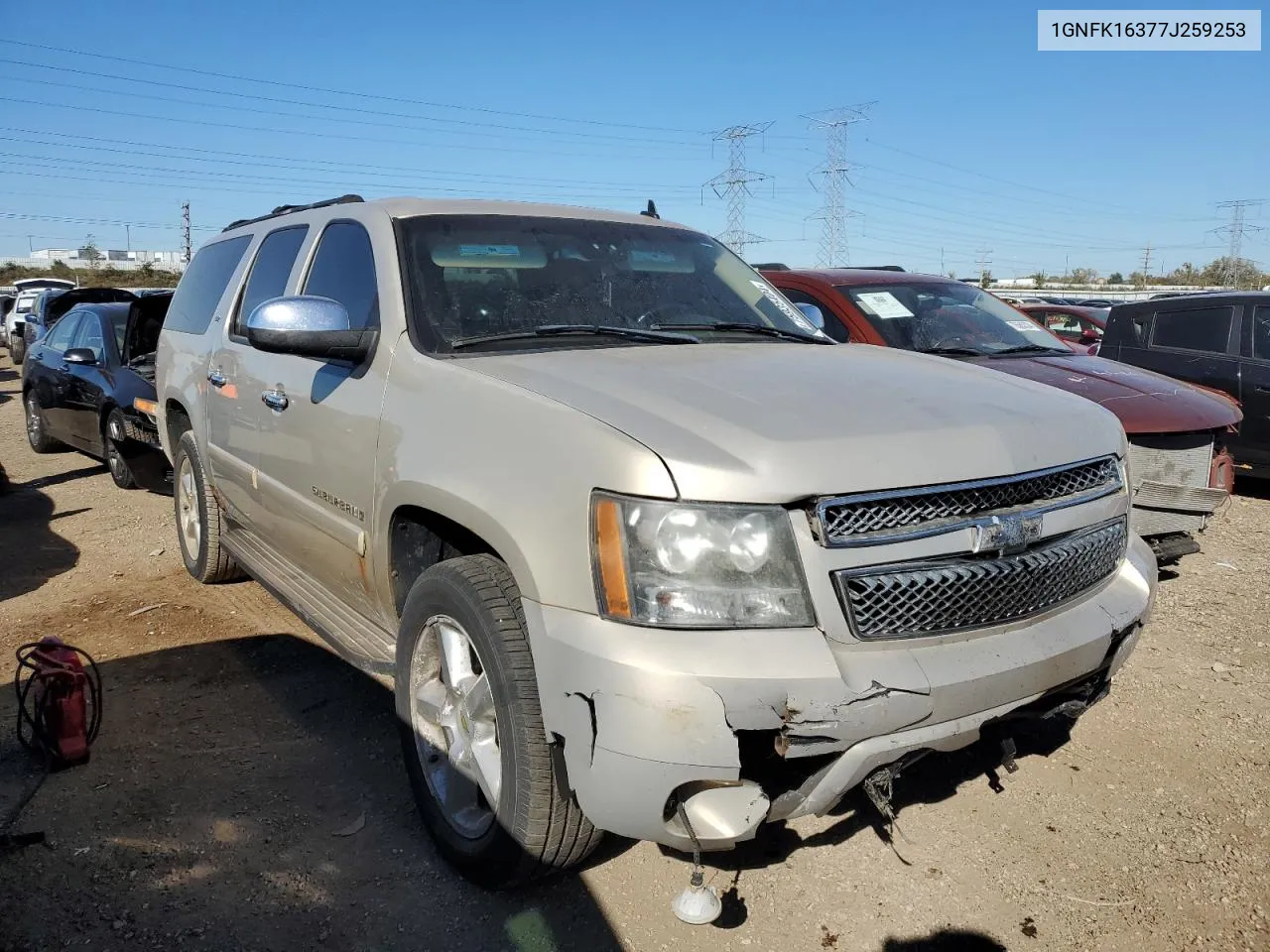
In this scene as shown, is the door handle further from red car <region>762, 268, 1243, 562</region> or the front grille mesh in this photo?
red car <region>762, 268, 1243, 562</region>

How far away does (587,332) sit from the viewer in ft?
10.4

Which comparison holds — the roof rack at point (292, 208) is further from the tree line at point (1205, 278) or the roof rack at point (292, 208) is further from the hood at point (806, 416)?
the tree line at point (1205, 278)

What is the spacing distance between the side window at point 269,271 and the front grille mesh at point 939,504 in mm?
2849

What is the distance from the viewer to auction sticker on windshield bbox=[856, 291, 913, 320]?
20.4 feet

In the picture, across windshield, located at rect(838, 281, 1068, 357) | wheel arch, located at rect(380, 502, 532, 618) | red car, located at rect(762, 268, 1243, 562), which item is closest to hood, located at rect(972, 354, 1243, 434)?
red car, located at rect(762, 268, 1243, 562)

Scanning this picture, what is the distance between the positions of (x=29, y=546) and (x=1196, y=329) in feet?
31.3

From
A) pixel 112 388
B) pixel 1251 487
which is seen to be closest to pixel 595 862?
pixel 112 388

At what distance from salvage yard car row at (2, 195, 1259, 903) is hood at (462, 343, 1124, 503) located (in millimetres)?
10

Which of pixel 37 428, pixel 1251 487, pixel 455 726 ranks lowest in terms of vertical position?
pixel 1251 487

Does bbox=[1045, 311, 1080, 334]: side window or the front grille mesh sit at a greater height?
the front grille mesh

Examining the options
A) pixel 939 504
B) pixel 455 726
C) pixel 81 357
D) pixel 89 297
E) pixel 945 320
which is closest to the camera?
pixel 939 504

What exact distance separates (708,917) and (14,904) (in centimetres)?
190

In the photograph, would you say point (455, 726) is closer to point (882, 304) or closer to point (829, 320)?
point (829, 320)

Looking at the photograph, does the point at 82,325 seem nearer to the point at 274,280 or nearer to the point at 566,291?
the point at 274,280
